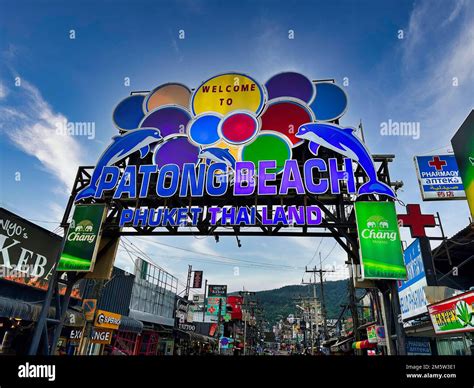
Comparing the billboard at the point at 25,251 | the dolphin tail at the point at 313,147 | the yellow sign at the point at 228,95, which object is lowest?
the billboard at the point at 25,251

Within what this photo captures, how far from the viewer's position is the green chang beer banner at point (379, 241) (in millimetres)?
8891

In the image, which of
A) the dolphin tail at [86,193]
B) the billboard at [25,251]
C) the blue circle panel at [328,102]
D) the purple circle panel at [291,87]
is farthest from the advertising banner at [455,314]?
the billboard at [25,251]

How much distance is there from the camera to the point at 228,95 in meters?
12.6

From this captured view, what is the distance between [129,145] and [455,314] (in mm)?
12790

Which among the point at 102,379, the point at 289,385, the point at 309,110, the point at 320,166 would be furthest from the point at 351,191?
the point at 102,379

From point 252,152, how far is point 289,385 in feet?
28.9

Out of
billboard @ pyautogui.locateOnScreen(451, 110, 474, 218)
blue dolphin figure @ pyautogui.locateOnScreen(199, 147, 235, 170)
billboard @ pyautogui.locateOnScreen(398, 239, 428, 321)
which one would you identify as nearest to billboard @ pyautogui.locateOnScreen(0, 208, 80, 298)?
blue dolphin figure @ pyautogui.locateOnScreen(199, 147, 235, 170)

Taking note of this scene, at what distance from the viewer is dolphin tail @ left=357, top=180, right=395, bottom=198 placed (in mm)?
9960

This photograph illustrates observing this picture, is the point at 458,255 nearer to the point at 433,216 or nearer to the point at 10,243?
the point at 433,216

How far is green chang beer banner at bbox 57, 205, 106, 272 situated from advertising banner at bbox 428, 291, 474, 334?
11.4 metres

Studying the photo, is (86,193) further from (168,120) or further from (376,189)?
(376,189)

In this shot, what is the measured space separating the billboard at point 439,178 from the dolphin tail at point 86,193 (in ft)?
48.8

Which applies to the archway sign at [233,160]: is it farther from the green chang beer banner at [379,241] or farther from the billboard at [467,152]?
the billboard at [467,152]

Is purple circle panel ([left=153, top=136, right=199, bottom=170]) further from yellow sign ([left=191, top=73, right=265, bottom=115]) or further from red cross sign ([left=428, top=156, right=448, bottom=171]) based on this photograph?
red cross sign ([left=428, top=156, right=448, bottom=171])
